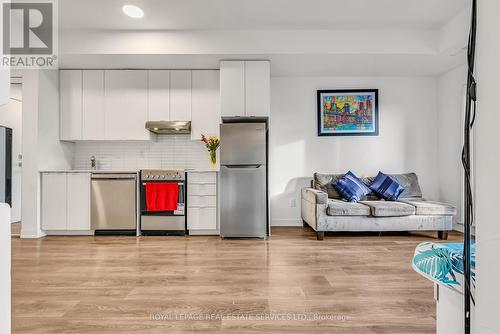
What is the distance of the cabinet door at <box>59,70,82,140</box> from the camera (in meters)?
4.70

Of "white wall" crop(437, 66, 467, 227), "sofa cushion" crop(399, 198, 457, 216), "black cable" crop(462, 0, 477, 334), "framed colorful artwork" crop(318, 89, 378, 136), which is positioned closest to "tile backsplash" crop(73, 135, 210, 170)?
"framed colorful artwork" crop(318, 89, 378, 136)

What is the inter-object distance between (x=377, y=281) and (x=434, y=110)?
370 cm

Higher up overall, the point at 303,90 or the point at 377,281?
the point at 303,90

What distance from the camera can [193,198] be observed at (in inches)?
174

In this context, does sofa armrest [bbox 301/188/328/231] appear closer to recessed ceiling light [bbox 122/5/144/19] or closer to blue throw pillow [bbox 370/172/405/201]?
blue throw pillow [bbox 370/172/405/201]

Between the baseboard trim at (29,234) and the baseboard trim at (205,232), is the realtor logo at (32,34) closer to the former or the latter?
the baseboard trim at (29,234)

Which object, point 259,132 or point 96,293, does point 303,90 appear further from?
point 96,293

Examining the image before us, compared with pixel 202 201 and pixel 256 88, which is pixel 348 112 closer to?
pixel 256 88

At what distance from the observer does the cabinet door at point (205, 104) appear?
4.67 meters

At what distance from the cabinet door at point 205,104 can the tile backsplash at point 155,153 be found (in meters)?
0.38

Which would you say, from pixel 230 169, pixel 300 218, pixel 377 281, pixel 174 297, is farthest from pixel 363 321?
pixel 300 218

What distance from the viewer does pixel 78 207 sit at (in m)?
4.41

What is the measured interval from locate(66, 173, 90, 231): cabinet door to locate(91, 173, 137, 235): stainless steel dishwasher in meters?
0.09

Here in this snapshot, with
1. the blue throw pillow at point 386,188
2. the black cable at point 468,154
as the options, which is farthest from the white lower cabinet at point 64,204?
the black cable at point 468,154
